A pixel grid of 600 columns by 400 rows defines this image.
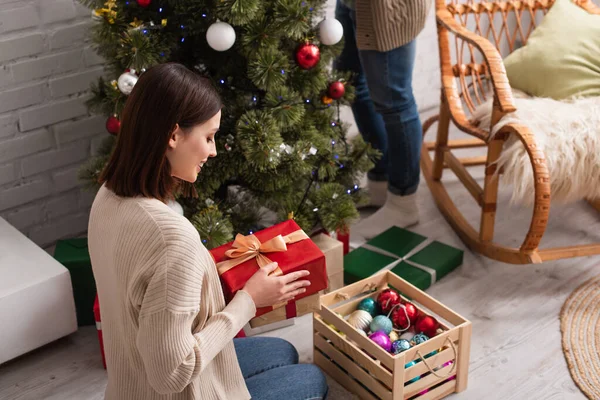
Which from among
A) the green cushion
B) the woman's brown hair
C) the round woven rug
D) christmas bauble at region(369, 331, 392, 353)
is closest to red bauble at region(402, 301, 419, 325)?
christmas bauble at region(369, 331, 392, 353)

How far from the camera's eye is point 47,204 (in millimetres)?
2213

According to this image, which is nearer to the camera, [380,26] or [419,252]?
[380,26]

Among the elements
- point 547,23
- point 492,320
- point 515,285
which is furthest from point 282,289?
point 547,23

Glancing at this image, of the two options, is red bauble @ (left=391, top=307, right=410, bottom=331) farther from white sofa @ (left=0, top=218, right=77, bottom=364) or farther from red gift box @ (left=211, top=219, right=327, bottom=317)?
white sofa @ (left=0, top=218, right=77, bottom=364)

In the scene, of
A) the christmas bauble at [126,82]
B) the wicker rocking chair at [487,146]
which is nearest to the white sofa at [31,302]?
the christmas bauble at [126,82]

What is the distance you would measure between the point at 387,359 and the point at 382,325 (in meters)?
0.16

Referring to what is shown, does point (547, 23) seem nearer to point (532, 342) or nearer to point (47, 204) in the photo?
point (532, 342)

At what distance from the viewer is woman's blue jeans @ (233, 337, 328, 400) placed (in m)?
1.45

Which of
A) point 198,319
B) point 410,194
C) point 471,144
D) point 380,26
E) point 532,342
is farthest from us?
point 471,144

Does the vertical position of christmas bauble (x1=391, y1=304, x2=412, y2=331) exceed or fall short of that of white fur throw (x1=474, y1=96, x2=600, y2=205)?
it falls short

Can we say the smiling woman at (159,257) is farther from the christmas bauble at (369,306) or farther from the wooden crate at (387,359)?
the christmas bauble at (369,306)

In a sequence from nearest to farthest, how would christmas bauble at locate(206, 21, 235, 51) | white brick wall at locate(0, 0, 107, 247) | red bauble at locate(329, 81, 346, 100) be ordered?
christmas bauble at locate(206, 21, 235, 51)
red bauble at locate(329, 81, 346, 100)
white brick wall at locate(0, 0, 107, 247)

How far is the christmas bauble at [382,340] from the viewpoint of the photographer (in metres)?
1.59

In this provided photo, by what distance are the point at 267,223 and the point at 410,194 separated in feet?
1.58
